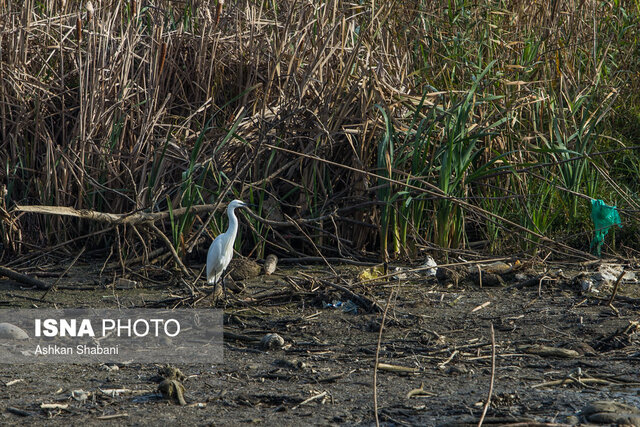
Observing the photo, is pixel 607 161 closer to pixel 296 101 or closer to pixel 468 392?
pixel 296 101

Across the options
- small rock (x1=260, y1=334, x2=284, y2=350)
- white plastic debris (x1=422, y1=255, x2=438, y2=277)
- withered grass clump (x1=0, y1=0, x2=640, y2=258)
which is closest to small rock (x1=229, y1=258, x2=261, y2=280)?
withered grass clump (x1=0, y1=0, x2=640, y2=258)

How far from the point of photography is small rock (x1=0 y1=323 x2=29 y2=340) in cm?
374

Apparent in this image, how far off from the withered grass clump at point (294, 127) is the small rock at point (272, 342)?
1.28 metres

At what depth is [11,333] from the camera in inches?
148

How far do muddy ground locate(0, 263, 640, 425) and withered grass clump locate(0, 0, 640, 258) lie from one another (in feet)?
1.83

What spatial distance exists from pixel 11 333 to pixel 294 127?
234 cm

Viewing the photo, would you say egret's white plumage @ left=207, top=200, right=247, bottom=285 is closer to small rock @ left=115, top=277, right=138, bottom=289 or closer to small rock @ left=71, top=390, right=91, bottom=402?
small rock @ left=115, top=277, right=138, bottom=289

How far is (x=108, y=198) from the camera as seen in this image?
520 centimetres

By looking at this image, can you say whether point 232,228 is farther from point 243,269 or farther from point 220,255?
point 243,269

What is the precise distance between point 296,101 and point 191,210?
1.12m

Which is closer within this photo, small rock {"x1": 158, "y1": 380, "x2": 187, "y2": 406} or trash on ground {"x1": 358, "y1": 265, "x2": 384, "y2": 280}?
small rock {"x1": 158, "y1": 380, "x2": 187, "y2": 406}

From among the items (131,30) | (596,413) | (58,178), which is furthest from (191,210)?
(596,413)

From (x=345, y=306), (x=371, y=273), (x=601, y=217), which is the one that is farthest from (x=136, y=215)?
(x=601, y=217)

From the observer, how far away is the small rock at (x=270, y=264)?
4.93m
